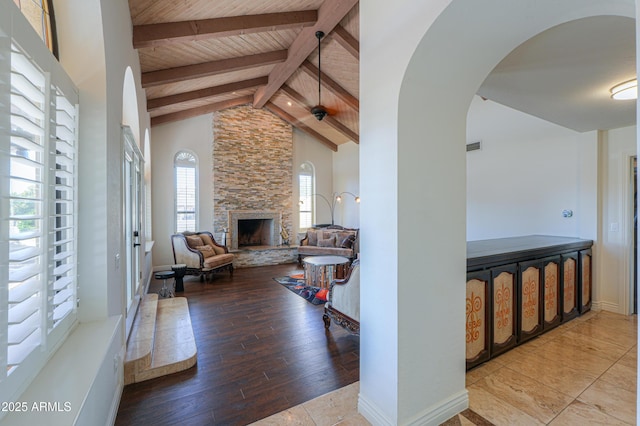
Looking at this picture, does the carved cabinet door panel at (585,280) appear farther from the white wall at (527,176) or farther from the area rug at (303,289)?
the area rug at (303,289)

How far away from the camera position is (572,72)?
2127mm

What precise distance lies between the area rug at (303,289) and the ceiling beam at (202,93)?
13.5 feet

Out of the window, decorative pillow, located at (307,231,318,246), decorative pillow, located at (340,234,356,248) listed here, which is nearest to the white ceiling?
the window

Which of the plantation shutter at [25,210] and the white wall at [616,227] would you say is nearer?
the plantation shutter at [25,210]

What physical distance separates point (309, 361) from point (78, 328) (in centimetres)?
179

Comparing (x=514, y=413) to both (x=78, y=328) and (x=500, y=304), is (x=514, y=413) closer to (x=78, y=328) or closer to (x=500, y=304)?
(x=500, y=304)

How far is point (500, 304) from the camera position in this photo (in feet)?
7.97

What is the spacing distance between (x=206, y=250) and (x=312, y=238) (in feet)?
9.64

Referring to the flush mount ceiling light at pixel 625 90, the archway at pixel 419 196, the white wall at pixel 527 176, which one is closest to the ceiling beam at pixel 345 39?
the white wall at pixel 527 176

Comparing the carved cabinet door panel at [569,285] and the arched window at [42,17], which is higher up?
the arched window at [42,17]

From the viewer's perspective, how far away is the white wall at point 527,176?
3.56 metres

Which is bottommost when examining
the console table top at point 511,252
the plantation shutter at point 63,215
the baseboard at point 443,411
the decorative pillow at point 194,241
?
the baseboard at point 443,411

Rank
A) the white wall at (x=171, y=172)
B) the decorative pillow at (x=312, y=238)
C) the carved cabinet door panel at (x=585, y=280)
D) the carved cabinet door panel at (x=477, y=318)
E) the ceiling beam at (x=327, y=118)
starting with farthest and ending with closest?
the decorative pillow at (x=312, y=238) → the ceiling beam at (x=327, y=118) → the white wall at (x=171, y=172) → the carved cabinet door panel at (x=585, y=280) → the carved cabinet door panel at (x=477, y=318)

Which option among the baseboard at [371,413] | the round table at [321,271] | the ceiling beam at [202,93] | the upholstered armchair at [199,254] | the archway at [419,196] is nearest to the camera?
the archway at [419,196]
